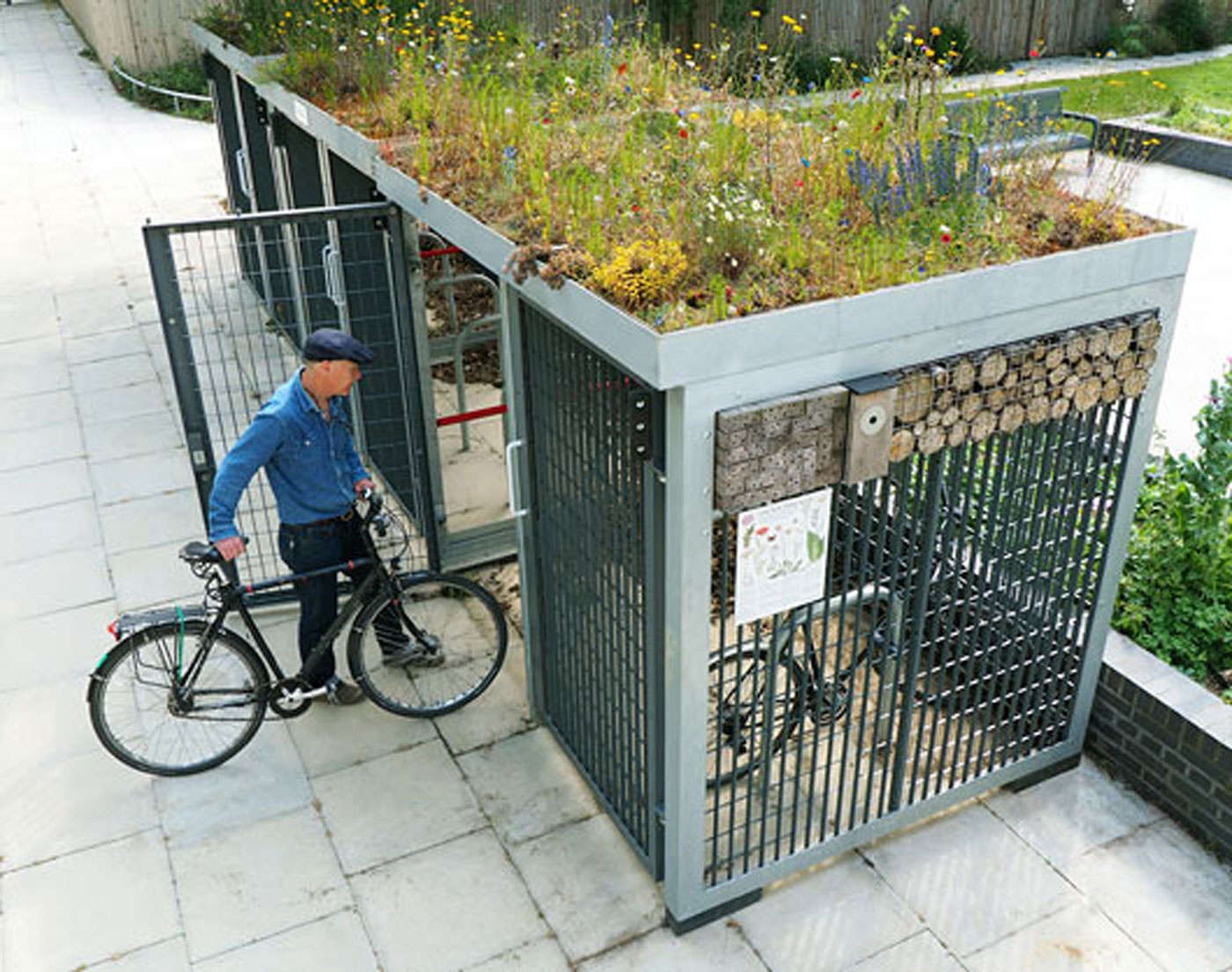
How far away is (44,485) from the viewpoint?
7059 millimetres

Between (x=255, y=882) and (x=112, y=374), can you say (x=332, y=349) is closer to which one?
(x=255, y=882)

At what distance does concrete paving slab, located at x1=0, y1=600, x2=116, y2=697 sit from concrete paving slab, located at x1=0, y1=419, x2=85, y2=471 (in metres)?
1.89

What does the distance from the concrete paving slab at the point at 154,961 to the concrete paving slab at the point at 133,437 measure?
4104 millimetres

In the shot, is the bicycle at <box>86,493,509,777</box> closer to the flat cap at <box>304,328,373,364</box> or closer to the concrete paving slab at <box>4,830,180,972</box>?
the concrete paving slab at <box>4,830,180,972</box>

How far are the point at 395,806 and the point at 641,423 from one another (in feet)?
7.00

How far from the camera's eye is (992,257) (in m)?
3.64

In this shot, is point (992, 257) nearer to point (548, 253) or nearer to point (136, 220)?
point (548, 253)

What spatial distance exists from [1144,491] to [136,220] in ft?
34.7

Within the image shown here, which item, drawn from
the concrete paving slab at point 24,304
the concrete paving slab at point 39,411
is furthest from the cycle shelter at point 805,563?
the concrete paving slab at point 24,304

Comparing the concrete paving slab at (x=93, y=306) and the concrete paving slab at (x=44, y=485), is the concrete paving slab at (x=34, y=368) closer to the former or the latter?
the concrete paving slab at (x=93, y=306)

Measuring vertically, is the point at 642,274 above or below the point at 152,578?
above

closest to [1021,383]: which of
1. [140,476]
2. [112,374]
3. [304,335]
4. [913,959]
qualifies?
[913,959]

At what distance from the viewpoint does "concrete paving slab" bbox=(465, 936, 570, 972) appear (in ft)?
12.9

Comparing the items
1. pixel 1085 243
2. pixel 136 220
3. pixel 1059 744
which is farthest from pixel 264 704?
pixel 136 220
